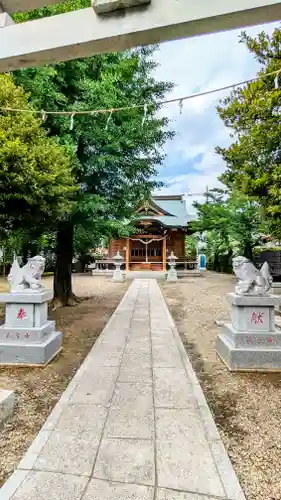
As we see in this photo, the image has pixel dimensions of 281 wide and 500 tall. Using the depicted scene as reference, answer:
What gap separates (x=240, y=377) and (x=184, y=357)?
87 cm

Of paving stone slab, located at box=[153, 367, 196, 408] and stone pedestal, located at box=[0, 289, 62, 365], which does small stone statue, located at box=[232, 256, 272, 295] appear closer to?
paving stone slab, located at box=[153, 367, 196, 408]

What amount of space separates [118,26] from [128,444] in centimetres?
347

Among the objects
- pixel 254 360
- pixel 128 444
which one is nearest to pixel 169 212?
pixel 254 360

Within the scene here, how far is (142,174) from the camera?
8555mm

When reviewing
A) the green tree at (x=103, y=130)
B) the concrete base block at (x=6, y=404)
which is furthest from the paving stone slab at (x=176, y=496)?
the green tree at (x=103, y=130)

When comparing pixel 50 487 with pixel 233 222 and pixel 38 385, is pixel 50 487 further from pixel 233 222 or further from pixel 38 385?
pixel 233 222

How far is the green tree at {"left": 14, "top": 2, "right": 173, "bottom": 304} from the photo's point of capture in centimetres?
661

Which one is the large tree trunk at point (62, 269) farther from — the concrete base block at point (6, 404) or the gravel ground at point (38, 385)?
the concrete base block at point (6, 404)

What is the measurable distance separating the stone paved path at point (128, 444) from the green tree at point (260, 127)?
4657 mm

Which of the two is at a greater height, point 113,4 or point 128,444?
point 113,4

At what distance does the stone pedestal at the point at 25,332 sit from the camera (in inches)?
169

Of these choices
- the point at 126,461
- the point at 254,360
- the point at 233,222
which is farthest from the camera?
the point at 233,222

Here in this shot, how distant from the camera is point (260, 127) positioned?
6.61 metres

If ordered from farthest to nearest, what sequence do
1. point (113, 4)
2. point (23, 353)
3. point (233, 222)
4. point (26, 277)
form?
1. point (233, 222)
2. point (26, 277)
3. point (23, 353)
4. point (113, 4)
